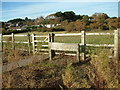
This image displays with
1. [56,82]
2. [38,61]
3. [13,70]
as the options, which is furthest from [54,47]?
[56,82]

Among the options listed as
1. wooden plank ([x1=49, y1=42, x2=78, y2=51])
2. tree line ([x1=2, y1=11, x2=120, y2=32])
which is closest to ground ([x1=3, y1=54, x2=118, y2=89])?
wooden plank ([x1=49, y1=42, x2=78, y2=51])

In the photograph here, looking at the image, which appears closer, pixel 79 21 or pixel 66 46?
pixel 66 46

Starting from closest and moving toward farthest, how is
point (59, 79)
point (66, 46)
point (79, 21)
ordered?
point (59, 79) → point (66, 46) → point (79, 21)

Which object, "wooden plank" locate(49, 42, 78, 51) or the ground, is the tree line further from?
the ground

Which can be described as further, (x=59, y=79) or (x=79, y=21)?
(x=79, y=21)

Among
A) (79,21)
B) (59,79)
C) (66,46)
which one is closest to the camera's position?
(59,79)

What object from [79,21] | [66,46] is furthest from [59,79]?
[79,21]

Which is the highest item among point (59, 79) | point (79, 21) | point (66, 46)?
point (79, 21)

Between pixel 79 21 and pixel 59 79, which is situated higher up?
pixel 79 21

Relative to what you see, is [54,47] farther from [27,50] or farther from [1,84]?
[1,84]

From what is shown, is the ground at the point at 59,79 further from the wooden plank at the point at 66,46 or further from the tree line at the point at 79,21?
the tree line at the point at 79,21

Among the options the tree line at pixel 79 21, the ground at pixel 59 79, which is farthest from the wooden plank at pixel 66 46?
the tree line at pixel 79 21

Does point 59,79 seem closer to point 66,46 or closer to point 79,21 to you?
point 66,46

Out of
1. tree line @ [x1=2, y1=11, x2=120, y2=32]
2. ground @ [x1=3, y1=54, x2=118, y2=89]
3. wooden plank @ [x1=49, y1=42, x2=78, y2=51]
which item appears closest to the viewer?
ground @ [x1=3, y1=54, x2=118, y2=89]
